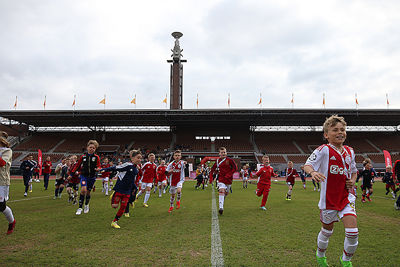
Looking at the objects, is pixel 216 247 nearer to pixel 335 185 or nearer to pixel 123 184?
pixel 335 185

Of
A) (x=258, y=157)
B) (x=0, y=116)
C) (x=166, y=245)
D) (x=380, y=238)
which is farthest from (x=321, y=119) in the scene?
(x=0, y=116)

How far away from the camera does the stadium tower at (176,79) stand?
156 feet

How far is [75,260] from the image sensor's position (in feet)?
12.1

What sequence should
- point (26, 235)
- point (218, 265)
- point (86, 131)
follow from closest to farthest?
point (218, 265), point (26, 235), point (86, 131)

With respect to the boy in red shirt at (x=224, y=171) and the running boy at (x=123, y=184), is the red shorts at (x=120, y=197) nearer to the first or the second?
the running boy at (x=123, y=184)

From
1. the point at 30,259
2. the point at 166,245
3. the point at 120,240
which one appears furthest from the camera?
the point at 120,240

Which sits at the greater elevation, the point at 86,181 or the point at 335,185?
the point at 335,185

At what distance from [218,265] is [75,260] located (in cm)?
219

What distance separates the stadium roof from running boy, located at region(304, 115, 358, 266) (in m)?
35.0

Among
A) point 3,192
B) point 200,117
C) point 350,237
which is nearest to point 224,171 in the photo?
point 350,237

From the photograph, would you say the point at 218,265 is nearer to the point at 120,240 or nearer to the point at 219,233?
the point at 219,233

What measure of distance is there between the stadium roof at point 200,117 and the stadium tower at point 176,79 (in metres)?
4.86

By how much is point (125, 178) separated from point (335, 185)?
201 inches

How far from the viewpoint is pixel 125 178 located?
6570mm
